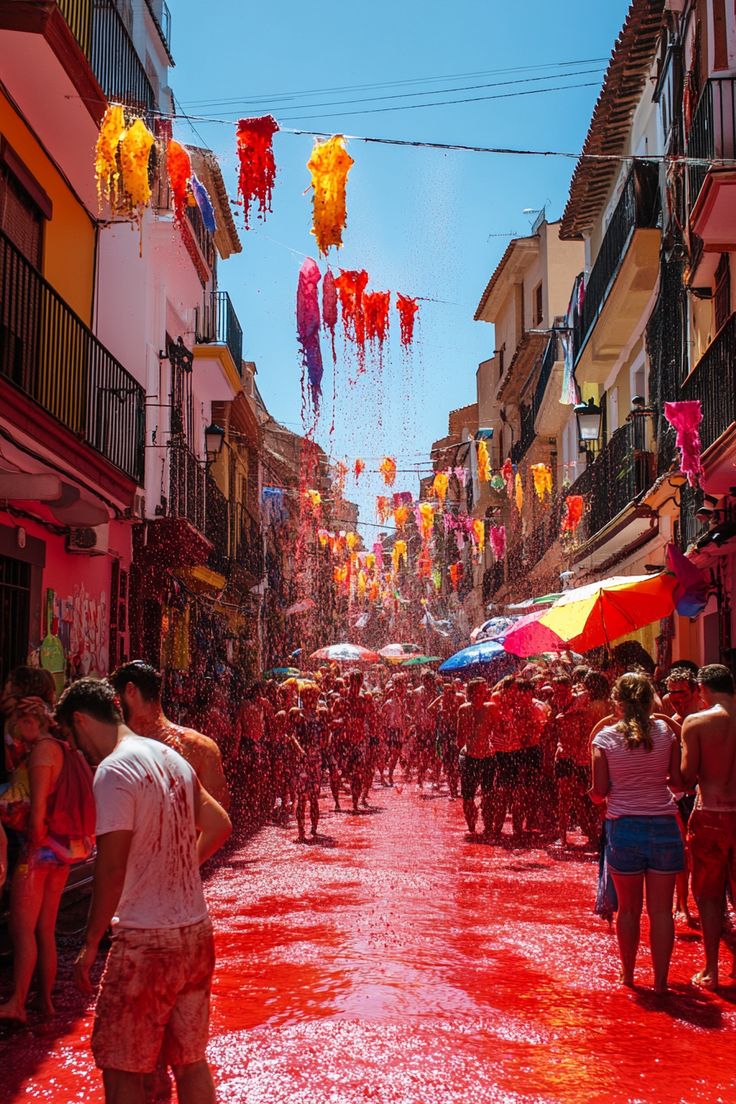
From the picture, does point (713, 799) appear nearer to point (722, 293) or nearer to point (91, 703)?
point (91, 703)

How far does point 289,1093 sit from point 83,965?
1.57 metres

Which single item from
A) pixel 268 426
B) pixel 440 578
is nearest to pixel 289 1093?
pixel 268 426

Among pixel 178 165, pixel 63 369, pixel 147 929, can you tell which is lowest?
pixel 147 929

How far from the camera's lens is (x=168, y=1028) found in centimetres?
376

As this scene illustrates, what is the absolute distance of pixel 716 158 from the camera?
40.4ft

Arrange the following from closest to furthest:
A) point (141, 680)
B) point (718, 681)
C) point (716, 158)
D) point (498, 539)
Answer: point (141, 680) < point (718, 681) < point (716, 158) < point (498, 539)

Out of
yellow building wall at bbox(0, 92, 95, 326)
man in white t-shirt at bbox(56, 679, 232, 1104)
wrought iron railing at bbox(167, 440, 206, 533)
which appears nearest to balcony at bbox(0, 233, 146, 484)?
yellow building wall at bbox(0, 92, 95, 326)

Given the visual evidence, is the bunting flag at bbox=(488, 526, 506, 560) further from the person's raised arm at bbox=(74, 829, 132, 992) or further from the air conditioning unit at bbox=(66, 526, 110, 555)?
the person's raised arm at bbox=(74, 829, 132, 992)

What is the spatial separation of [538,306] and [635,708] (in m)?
34.1

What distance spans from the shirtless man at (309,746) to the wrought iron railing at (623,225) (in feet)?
28.3

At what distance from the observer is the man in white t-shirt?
12.0 ft

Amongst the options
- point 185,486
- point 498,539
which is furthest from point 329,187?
point 498,539

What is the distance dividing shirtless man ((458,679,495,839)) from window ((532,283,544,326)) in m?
27.1

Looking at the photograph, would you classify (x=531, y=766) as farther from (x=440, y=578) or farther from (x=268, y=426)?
(x=440, y=578)
